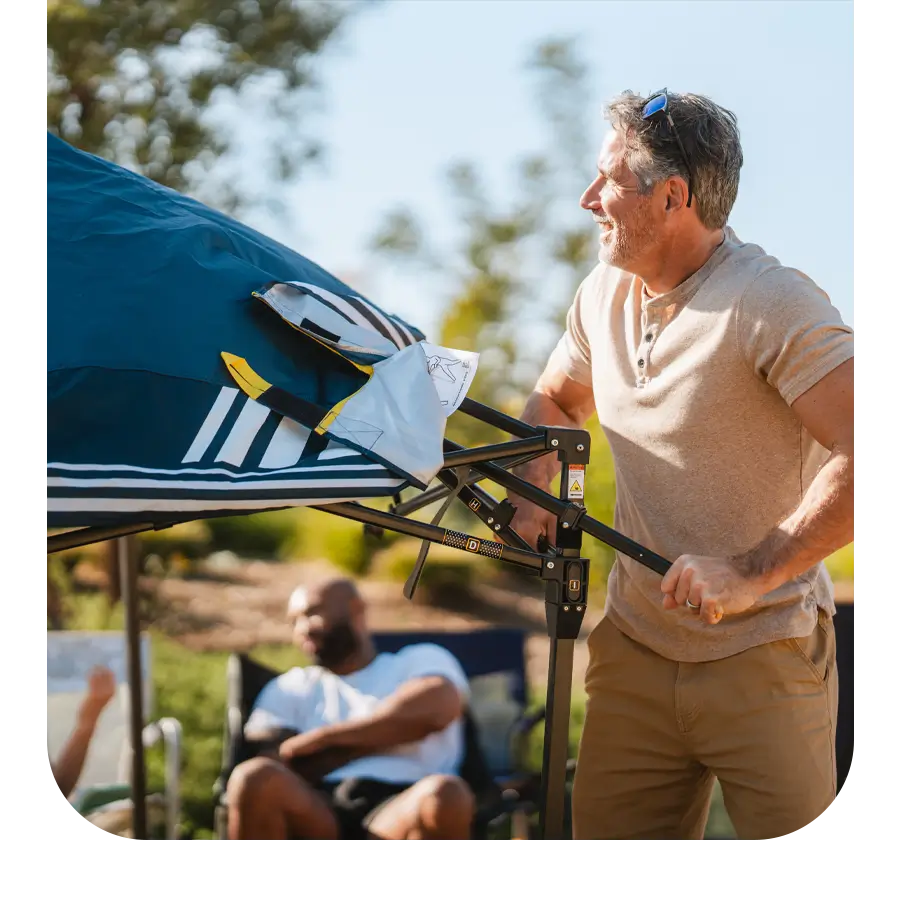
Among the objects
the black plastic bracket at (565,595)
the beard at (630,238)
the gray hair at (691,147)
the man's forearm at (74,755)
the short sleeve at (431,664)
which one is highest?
the gray hair at (691,147)

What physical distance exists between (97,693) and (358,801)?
1.21m

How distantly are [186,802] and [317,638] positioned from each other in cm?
110

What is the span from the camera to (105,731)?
162 inches

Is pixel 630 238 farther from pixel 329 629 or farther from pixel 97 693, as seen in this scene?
pixel 97 693

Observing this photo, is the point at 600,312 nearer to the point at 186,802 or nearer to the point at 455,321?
the point at 186,802

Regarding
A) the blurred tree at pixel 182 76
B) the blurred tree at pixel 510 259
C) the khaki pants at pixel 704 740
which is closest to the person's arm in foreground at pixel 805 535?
the khaki pants at pixel 704 740

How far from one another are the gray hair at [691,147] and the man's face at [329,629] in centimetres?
240

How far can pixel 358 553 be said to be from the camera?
7.13m

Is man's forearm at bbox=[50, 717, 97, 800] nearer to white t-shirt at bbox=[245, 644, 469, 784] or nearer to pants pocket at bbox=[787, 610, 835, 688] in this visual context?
white t-shirt at bbox=[245, 644, 469, 784]

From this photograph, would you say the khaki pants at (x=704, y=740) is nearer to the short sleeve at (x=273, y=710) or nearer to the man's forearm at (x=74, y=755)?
the short sleeve at (x=273, y=710)

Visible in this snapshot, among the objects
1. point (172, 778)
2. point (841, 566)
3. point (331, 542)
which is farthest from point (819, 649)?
point (331, 542)

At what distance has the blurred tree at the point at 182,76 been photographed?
15.6ft

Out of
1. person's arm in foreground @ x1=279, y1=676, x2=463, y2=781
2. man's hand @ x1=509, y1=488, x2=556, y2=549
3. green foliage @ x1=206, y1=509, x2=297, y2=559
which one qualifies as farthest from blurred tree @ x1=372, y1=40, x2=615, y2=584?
man's hand @ x1=509, y1=488, x2=556, y2=549
